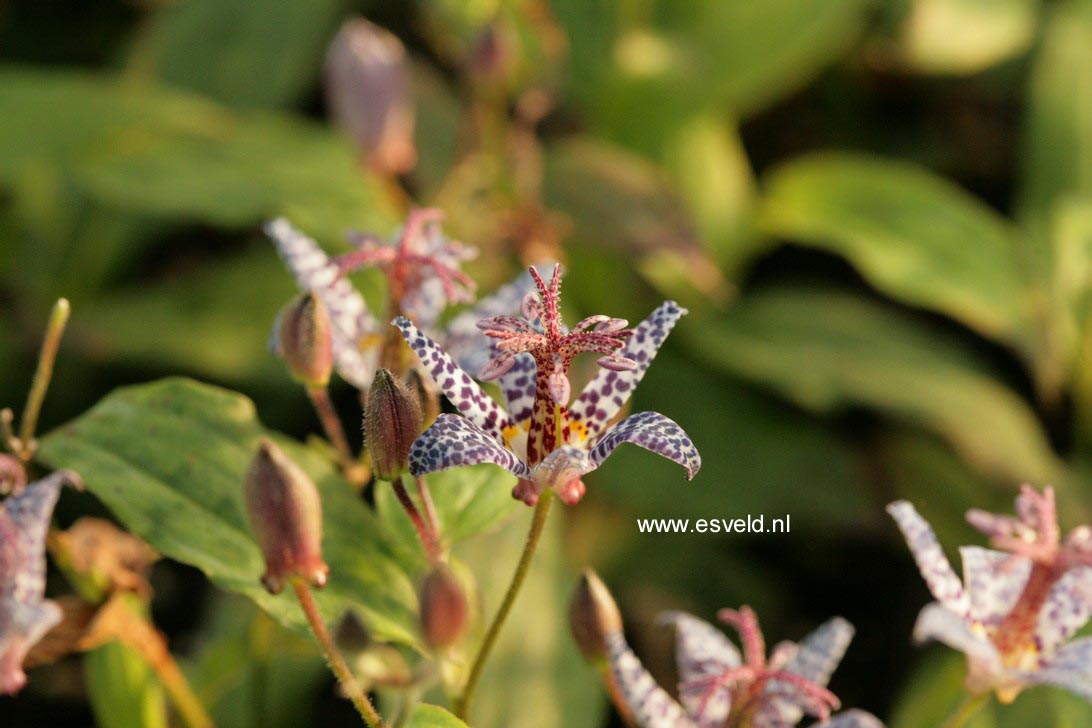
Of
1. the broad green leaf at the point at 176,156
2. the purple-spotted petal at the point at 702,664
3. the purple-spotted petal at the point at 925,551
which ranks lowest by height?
the broad green leaf at the point at 176,156

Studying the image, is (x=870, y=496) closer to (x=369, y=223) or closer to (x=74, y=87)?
(x=369, y=223)

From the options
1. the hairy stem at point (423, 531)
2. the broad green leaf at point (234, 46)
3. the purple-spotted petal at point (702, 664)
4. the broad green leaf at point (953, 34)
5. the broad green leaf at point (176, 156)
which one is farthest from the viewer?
the broad green leaf at point (234, 46)

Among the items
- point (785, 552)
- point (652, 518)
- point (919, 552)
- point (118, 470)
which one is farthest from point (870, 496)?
point (118, 470)

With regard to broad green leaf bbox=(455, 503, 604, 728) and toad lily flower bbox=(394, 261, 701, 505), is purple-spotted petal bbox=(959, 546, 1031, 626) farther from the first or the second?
broad green leaf bbox=(455, 503, 604, 728)

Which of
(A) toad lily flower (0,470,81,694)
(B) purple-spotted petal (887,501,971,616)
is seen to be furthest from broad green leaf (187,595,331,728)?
(B) purple-spotted petal (887,501,971,616)

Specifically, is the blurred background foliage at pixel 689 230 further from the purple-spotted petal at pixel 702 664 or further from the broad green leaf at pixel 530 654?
the purple-spotted petal at pixel 702 664

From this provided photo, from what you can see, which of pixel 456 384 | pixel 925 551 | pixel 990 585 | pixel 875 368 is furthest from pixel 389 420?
pixel 875 368

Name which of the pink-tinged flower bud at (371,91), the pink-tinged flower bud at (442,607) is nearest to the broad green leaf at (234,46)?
the pink-tinged flower bud at (371,91)

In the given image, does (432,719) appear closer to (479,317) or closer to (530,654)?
(479,317)
